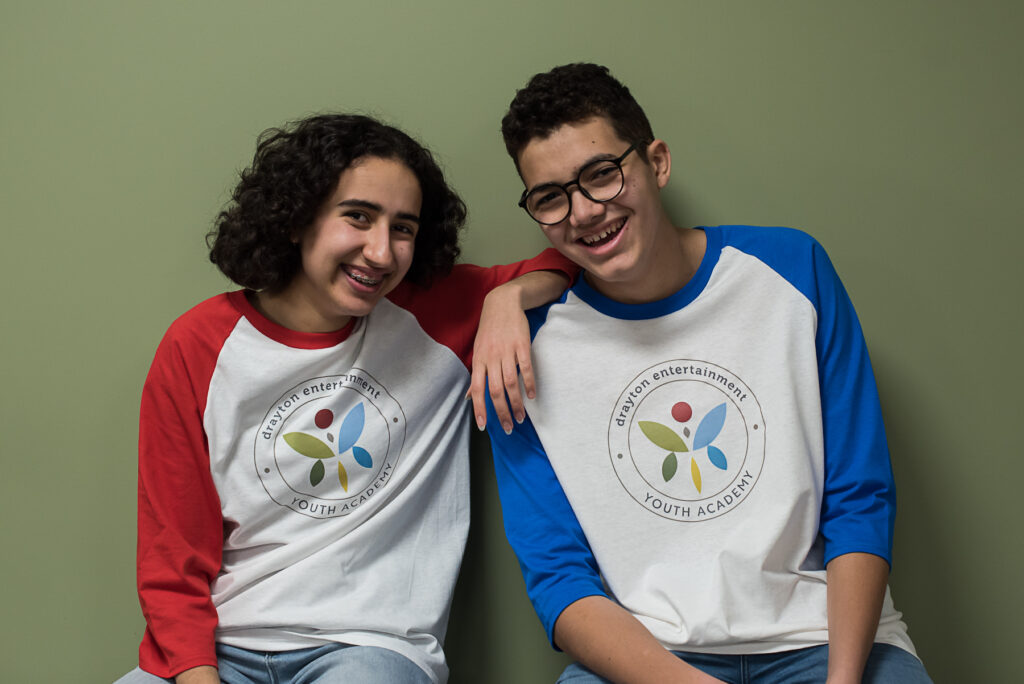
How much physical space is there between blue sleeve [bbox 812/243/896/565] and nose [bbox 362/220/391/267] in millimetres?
711

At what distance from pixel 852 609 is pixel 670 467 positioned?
0.33m

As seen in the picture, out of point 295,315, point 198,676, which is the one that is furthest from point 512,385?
point 198,676

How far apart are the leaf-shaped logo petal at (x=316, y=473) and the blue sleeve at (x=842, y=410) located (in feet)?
2.62

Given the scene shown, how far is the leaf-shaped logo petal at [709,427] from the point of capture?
4.09 ft

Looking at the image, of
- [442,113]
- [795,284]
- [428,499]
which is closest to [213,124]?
[442,113]

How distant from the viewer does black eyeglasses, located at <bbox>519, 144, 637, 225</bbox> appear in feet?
3.92

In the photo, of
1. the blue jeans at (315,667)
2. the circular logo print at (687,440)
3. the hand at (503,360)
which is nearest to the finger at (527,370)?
the hand at (503,360)

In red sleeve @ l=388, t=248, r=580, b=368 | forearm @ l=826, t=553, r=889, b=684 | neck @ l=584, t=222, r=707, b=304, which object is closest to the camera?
forearm @ l=826, t=553, r=889, b=684

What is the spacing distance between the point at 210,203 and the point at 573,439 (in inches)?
34.0

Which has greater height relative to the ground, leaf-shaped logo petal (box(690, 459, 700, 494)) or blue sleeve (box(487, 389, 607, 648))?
leaf-shaped logo petal (box(690, 459, 700, 494))

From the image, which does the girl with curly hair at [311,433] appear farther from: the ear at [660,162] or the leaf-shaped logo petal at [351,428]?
the ear at [660,162]

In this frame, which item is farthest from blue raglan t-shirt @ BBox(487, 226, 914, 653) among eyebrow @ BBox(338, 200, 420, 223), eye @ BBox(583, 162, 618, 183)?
eyebrow @ BBox(338, 200, 420, 223)

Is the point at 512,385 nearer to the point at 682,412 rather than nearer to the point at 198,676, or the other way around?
the point at 682,412

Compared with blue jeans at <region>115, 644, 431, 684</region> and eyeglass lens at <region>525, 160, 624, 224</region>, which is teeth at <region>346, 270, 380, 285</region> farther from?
blue jeans at <region>115, 644, 431, 684</region>
